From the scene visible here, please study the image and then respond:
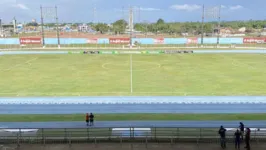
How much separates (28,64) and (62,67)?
297 inches

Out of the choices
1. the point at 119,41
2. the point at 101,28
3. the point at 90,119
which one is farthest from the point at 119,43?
the point at 101,28

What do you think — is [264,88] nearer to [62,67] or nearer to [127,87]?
[127,87]

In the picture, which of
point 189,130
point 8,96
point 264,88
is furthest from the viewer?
point 264,88

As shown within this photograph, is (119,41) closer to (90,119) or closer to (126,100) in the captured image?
(126,100)

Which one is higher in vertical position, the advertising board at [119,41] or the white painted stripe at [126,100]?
the advertising board at [119,41]

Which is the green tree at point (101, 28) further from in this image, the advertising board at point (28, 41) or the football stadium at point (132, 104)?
the football stadium at point (132, 104)

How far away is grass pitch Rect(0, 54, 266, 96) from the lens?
103 ft

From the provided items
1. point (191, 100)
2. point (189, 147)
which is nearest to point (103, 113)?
point (191, 100)

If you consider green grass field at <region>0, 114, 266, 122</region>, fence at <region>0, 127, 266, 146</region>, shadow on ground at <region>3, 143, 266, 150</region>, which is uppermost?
fence at <region>0, 127, 266, 146</region>

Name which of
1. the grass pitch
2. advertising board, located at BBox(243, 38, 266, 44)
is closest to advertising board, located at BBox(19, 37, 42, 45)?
the grass pitch

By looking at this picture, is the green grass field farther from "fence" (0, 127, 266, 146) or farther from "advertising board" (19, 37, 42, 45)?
"advertising board" (19, 37, 42, 45)

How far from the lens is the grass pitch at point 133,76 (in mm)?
31484

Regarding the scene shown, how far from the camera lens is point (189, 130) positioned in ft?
53.5

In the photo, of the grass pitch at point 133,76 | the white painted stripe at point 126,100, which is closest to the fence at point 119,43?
the grass pitch at point 133,76
